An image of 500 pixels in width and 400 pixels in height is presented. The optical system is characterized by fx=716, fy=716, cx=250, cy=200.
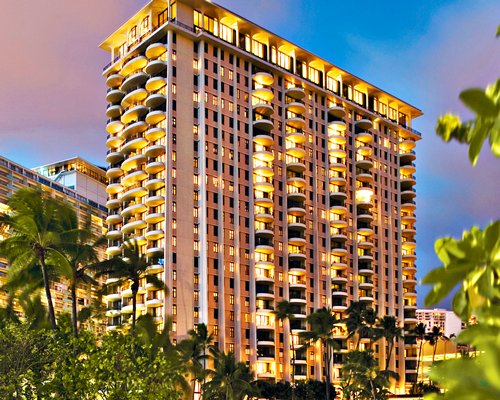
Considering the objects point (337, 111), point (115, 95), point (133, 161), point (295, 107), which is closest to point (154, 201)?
point (133, 161)

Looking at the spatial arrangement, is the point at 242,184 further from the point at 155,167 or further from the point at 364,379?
the point at 364,379

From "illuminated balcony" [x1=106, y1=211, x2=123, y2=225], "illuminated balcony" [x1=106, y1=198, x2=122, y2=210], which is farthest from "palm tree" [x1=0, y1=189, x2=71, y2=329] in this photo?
"illuminated balcony" [x1=106, y1=198, x2=122, y2=210]

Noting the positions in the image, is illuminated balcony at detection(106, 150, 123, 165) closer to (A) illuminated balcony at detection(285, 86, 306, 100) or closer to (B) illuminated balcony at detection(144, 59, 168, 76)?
(B) illuminated balcony at detection(144, 59, 168, 76)

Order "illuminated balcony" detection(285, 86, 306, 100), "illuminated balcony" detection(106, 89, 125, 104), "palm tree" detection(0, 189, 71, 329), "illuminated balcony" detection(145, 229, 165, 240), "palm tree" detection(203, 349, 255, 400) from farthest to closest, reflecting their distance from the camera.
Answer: "illuminated balcony" detection(285, 86, 306, 100) → "illuminated balcony" detection(106, 89, 125, 104) → "illuminated balcony" detection(145, 229, 165, 240) → "palm tree" detection(203, 349, 255, 400) → "palm tree" detection(0, 189, 71, 329)

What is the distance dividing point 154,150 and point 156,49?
47.7 ft

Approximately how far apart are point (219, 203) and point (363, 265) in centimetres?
3387

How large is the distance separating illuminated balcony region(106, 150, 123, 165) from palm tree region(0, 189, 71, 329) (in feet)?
186

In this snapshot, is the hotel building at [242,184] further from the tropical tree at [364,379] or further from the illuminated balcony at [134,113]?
the tropical tree at [364,379]

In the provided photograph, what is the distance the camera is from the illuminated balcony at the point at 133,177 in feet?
321

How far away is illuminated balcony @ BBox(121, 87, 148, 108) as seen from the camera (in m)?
99.8

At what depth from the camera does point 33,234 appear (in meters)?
47.2

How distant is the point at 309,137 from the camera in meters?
113

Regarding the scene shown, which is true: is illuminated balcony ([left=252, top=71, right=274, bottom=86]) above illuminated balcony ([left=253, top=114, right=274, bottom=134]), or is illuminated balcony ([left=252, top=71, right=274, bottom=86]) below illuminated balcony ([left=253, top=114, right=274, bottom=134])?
above

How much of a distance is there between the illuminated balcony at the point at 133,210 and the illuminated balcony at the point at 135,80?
18120mm
